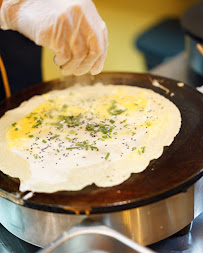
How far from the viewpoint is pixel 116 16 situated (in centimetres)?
607

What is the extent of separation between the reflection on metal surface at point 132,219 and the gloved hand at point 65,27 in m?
0.62

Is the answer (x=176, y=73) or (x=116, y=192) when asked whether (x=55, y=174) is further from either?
(x=176, y=73)

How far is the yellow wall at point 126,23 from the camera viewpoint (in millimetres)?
5075

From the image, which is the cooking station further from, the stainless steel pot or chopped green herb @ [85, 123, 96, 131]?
chopped green herb @ [85, 123, 96, 131]

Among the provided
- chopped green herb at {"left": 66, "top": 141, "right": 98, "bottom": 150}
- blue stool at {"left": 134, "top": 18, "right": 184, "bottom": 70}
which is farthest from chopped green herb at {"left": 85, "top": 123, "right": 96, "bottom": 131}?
blue stool at {"left": 134, "top": 18, "right": 184, "bottom": 70}

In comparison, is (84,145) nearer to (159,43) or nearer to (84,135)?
(84,135)

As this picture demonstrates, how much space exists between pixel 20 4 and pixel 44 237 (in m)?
0.93

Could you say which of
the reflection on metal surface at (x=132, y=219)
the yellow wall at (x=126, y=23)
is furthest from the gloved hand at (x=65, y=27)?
the yellow wall at (x=126, y=23)

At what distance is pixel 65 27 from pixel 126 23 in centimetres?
466

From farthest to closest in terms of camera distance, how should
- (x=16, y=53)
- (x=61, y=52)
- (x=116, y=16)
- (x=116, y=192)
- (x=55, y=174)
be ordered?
(x=116, y=16)
(x=16, y=53)
(x=61, y=52)
(x=55, y=174)
(x=116, y=192)

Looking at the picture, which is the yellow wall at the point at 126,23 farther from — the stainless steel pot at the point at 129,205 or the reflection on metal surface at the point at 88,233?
the reflection on metal surface at the point at 88,233

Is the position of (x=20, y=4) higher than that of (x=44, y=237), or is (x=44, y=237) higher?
(x=20, y=4)

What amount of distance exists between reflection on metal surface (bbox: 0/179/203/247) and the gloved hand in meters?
0.62

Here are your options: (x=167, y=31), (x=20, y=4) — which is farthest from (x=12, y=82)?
(x=167, y=31)
